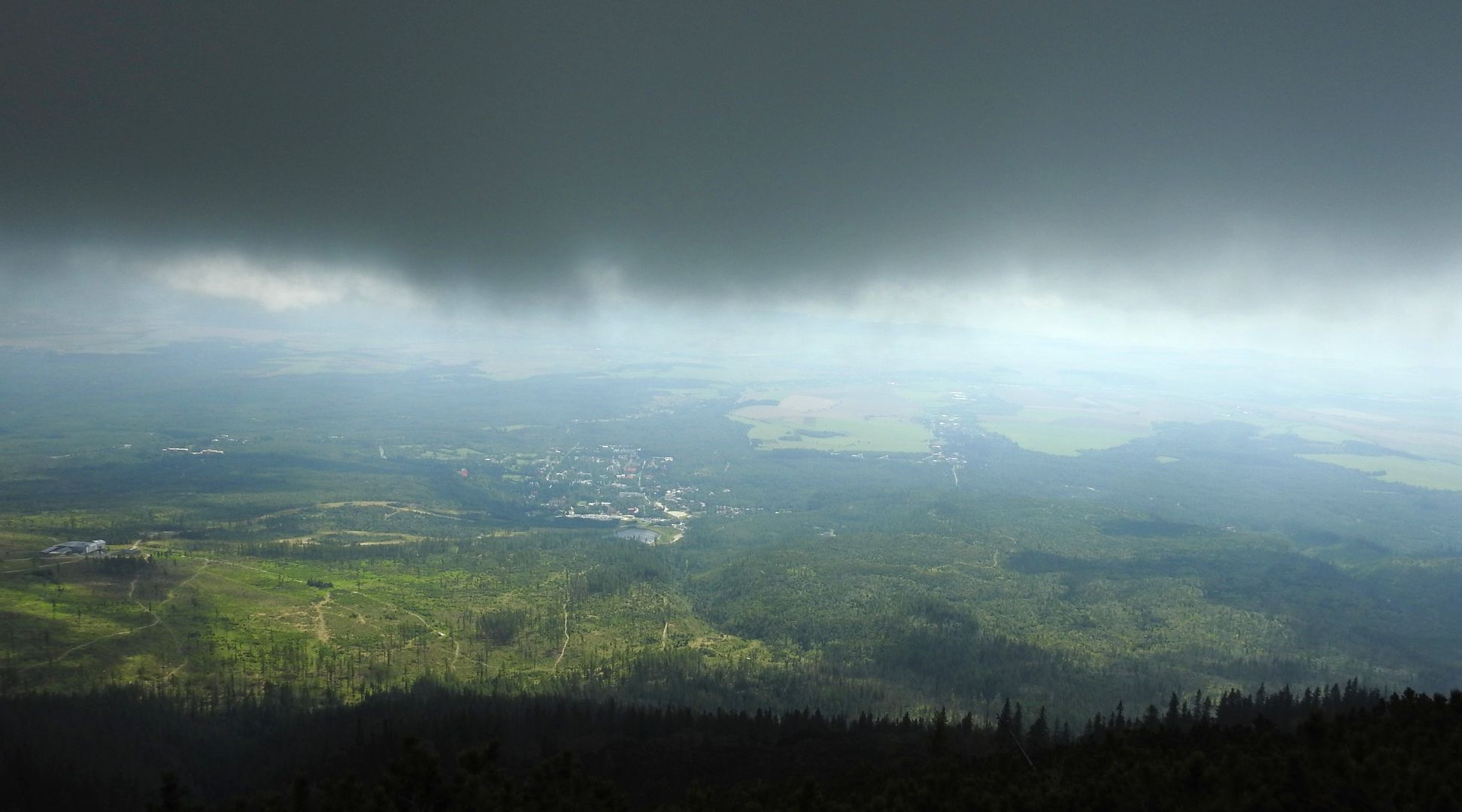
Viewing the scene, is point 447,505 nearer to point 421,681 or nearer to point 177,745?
point 421,681

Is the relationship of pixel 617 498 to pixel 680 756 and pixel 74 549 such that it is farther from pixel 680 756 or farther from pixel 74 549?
pixel 680 756

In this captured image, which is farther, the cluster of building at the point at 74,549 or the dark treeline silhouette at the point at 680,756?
the cluster of building at the point at 74,549

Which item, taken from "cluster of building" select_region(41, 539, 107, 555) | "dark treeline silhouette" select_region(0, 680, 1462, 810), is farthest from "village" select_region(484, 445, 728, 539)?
"dark treeline silhouette" select_region(0, 680, 1462, 810)

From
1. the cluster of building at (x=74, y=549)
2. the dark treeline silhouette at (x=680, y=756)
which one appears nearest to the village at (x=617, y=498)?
the cluster of building at (x=74, y=549)

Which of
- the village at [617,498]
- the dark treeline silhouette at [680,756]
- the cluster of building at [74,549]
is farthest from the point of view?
the village at [617,498]

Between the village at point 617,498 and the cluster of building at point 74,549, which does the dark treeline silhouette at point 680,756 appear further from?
the village at point 617,498

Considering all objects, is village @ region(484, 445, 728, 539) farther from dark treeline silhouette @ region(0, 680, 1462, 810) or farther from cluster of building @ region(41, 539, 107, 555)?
dark treeline silhouette @ region(0, 680, 1462, 810)

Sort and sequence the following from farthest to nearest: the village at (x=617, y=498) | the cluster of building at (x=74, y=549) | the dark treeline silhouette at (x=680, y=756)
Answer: the village at (x=617, y=498) < the cluster of building at (x=74, y=549) < the dark treeline silhouette at (x=680, y=756)

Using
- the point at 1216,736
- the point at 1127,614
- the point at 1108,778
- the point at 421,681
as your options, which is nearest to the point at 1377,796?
the point at 1108,778
